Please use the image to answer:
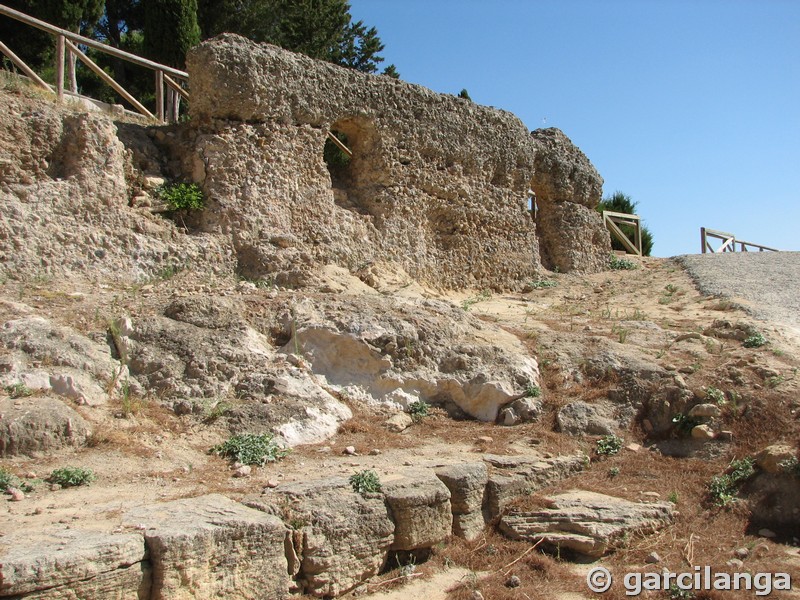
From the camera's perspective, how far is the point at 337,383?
7680mm

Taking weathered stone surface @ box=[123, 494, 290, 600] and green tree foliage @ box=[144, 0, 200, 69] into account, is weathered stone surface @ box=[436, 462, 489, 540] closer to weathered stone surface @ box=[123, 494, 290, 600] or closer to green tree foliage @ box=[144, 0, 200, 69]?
weathered stone surface @ box=[123, 494, 290, 600]

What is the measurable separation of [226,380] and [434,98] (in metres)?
7.50

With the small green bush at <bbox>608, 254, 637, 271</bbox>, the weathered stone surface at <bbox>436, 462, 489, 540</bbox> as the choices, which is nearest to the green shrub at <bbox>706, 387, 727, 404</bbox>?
the weathered stone surface at <bbox>436, 462, 489, 540</bbox>

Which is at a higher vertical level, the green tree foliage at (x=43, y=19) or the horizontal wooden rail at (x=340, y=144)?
the green tree foliage at (x=43, y=19)

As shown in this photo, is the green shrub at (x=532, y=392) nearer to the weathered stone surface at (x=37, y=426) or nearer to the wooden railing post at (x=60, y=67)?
the weathered stone surface at (x=37, y=426)

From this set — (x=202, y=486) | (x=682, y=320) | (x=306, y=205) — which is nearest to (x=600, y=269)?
(x=682, y=320)

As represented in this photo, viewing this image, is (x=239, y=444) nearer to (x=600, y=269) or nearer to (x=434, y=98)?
(x=434, y=98)

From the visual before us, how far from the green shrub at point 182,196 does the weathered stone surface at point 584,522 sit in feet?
19.5

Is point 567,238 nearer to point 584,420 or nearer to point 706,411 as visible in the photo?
point 706,411

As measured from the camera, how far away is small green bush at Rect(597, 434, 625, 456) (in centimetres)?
771

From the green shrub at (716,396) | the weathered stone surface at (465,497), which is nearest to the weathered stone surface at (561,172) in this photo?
the green shrub at (716,396)

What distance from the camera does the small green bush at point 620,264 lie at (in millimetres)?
16516

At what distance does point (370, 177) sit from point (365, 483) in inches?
285

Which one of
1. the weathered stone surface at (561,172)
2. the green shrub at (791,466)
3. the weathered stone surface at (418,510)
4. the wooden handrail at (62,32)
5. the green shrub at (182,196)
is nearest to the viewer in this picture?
the weathered stone surface at (418,510)
